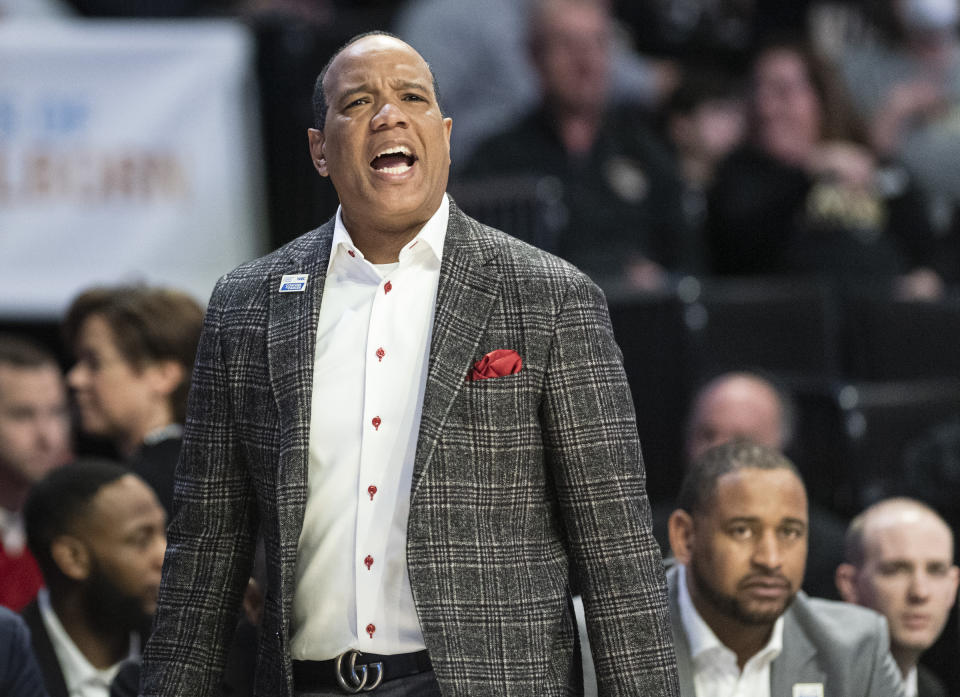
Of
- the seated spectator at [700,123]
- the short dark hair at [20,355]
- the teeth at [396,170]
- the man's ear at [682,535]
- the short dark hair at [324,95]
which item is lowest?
the man's ear at [682,535]

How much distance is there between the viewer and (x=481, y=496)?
2229 millimetres

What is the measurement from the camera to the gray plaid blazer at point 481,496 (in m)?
2.21

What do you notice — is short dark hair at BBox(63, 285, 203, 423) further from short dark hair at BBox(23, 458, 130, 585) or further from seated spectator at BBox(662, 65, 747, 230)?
seated spectator at BBox(662, 65, 747, 230)

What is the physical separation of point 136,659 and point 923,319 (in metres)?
3.57

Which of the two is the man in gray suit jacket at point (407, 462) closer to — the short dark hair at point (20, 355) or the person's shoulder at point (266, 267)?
the person's shoulder at point (266, 267)

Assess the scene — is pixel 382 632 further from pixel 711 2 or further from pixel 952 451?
pixel 711 2

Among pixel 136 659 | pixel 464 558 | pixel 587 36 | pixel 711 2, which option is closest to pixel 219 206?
pixel 587 36

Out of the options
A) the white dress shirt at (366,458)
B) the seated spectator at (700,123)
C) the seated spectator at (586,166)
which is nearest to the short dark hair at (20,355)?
the seated spectator at (586,166)

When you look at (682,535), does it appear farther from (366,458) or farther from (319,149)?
(319,149)

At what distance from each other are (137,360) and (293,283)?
82.3 inches

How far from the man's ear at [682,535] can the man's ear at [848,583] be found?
52cm

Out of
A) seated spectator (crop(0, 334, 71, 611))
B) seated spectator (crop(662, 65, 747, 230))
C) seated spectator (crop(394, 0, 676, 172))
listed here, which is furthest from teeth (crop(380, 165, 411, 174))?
seated spectator (crop(662, 65, 747, 230))

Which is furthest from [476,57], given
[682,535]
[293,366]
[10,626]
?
[293,366]

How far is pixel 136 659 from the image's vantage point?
347 cm
